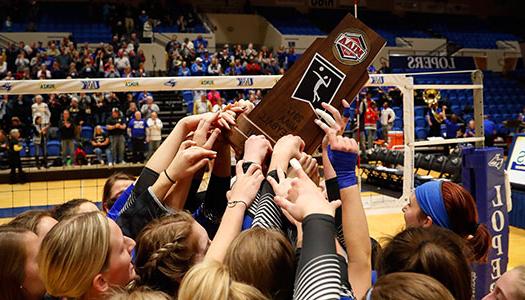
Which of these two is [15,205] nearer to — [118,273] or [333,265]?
[118,273]

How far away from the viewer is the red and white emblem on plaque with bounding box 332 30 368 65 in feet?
6.27

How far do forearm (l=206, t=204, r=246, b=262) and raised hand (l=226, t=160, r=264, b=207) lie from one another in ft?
0.13

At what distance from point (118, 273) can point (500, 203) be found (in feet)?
12.0

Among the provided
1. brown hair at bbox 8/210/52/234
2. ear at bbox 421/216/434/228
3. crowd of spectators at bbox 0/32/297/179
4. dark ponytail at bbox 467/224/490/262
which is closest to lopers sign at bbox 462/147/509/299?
dark ponytail at bbox 467/224/490/262

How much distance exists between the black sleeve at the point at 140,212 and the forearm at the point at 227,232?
0.34 m

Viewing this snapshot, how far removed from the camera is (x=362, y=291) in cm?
171

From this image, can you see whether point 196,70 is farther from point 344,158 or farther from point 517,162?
point 344,158

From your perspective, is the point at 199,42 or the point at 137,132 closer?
the point at 137,132

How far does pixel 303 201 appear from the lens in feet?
4.45

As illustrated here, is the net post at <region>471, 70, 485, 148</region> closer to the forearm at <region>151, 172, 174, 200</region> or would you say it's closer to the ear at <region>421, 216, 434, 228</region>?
the ear at <region>421, 216, 434, 228</region>

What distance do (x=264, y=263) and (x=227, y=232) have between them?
240mm

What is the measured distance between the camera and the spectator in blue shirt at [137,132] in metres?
12.2

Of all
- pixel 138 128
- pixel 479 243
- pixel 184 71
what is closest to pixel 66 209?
pixel 479 243

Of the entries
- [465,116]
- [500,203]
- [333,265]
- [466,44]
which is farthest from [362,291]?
[466,44]
